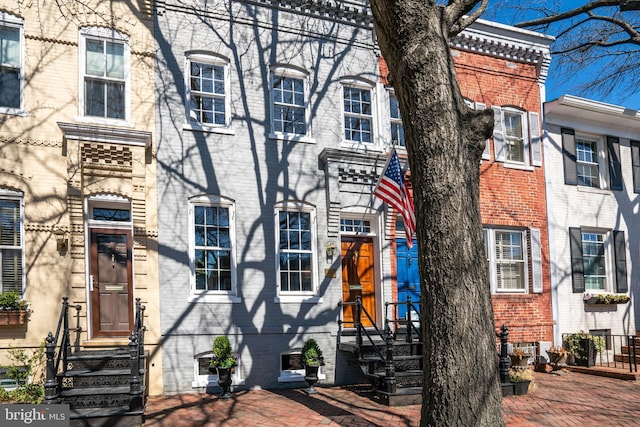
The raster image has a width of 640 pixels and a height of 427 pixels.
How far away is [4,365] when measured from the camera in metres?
9.10

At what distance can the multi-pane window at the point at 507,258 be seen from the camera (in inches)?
551

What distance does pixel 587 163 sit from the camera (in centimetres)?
1584

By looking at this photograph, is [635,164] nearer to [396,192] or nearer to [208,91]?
[396,192]

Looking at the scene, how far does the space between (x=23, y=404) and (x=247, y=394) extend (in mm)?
3886

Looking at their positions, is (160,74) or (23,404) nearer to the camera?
(23,404)

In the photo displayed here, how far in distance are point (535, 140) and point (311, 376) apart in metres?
9.05

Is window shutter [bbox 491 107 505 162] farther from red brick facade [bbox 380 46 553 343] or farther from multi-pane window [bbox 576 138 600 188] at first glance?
multi-pane window [bbox 576 138 600 188]

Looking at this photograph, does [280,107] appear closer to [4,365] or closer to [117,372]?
[117,372]

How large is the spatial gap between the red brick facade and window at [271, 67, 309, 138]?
4465 millimetres

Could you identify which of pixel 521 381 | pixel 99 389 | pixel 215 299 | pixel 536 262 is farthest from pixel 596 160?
pixel 99 389

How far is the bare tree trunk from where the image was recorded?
5.01 meters

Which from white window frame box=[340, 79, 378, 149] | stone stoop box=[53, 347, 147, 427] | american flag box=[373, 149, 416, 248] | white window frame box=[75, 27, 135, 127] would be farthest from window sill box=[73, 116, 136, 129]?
american flag box=[373, 149, 416, 248]

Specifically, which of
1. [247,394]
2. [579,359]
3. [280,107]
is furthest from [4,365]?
[579,359]

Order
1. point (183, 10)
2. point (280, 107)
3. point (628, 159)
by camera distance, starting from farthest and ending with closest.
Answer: point (628, 159) → point (280, 107) → point (183, 10)
